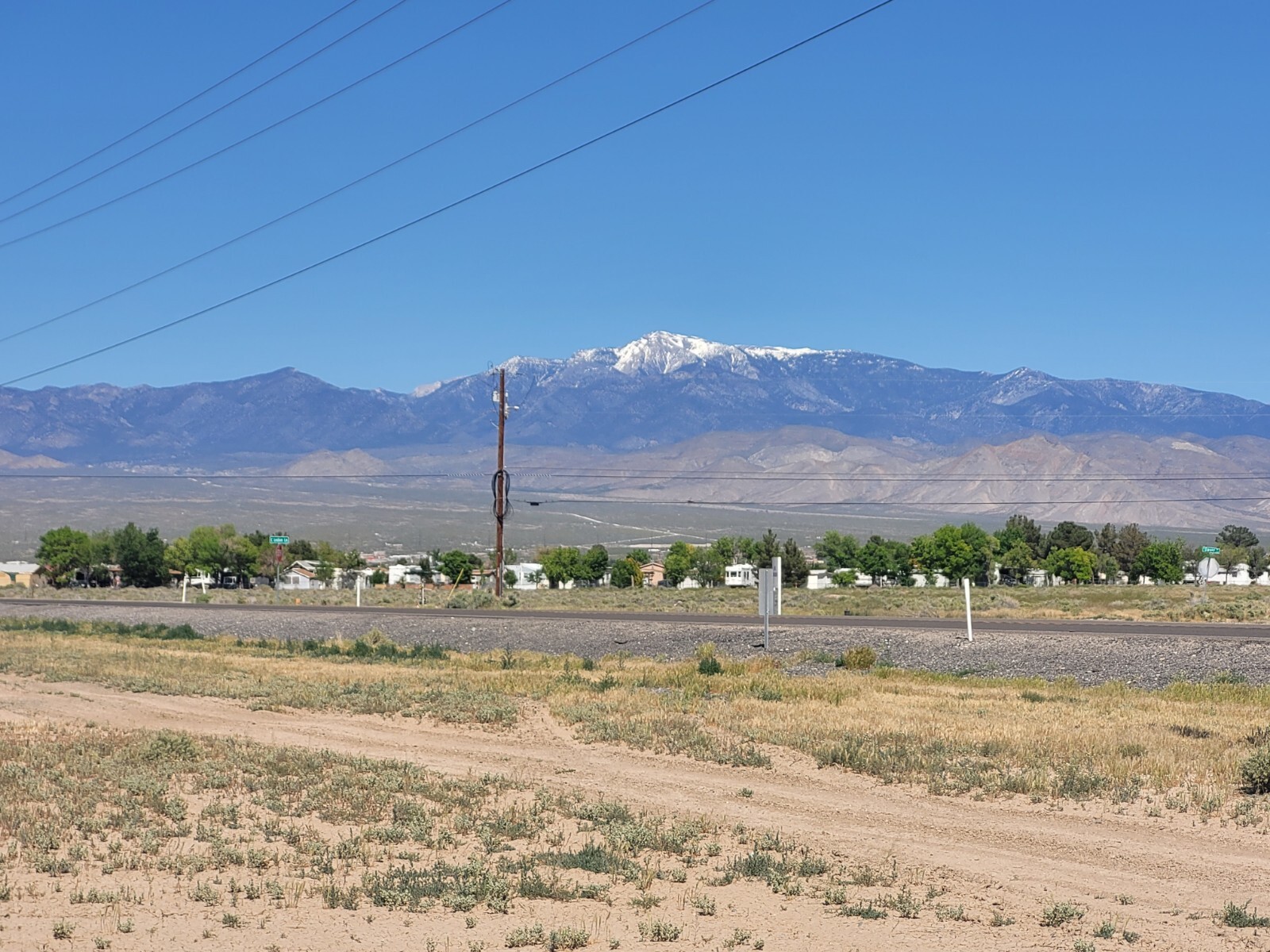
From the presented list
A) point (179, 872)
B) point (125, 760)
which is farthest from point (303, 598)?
point (179, 872)

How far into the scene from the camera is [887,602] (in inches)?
2864

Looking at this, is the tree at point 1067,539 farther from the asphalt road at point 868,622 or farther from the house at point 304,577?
the asphalt road at point 868,622

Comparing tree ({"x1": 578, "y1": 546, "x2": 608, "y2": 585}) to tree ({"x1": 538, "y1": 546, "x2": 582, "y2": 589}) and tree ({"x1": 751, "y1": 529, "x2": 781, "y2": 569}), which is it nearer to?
tree ({"x1": 538, "y1": 546, "x2": 582, "y2": 589})

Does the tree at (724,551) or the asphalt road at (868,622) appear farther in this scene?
the tree at (724,551)

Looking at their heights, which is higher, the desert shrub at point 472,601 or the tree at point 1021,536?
the tree at point 1021,536

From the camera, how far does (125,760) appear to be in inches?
750

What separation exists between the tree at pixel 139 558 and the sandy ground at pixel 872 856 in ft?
350

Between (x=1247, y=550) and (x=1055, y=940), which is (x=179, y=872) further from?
(x=1247, y=550)

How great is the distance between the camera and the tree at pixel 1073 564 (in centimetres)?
14012

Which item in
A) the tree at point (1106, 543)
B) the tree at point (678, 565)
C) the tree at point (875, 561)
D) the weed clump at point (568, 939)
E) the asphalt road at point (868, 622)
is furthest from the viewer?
the tree at point (1106, 543)

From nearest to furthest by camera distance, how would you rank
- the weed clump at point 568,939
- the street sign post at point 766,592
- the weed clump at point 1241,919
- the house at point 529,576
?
the weed clump at point 568,939, the weed clump at point 1241,919, the street sign post at point 766,592, the house at point 529,576

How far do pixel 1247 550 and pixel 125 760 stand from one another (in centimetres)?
15958

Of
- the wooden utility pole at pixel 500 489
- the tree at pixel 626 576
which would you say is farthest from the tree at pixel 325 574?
the wooden utility pole at pixel 500 489

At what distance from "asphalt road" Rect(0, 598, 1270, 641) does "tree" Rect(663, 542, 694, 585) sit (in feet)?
258
